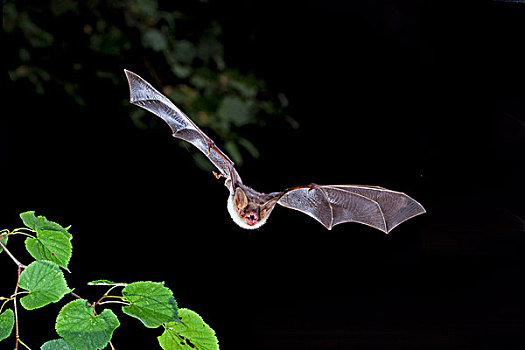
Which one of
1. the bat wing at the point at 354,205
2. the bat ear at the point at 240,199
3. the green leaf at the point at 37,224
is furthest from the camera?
the bat wing at the point at 354,205

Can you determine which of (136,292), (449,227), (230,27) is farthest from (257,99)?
(136,292)

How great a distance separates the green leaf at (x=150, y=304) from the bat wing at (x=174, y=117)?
0.42 m

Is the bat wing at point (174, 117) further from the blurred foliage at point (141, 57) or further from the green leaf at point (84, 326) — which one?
the green leaf at point (84, 326)

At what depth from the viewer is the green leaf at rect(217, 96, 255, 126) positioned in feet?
3.80

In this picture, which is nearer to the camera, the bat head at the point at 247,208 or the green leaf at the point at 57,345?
the green leaf at the point at 57,345

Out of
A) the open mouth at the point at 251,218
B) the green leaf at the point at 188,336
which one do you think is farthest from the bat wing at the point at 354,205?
the green leaf at the point at 188,336

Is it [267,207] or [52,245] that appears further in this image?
[267,207]

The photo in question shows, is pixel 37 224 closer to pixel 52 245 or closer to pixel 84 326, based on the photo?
pixel 52 245

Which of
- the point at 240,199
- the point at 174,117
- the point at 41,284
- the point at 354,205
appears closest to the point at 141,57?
the point at 174,117

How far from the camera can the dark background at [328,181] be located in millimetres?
1079

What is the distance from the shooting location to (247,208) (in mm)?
961

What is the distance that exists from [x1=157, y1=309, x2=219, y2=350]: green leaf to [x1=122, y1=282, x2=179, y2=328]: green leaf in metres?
0.03

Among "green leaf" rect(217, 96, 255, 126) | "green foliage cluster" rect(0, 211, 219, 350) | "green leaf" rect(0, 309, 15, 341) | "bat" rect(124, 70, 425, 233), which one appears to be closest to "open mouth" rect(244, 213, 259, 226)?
"bat" rect(124, 70, 425, 233)

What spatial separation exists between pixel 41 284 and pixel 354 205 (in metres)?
0.68
